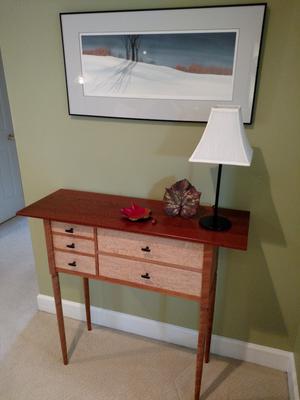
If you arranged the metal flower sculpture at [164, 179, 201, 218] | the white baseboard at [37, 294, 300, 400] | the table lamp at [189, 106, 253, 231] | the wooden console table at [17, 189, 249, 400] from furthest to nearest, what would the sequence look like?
1. the white baseboard at [37, 294, 300, 400]
2. the metal flower sculpture at [164, 179, 201, 218]
3. the wooden console table at [17, 189, 249, 400]
4. the table lamp at [189, 106, 253, 231]

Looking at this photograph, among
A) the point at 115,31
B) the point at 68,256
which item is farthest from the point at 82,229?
the point at 115,31

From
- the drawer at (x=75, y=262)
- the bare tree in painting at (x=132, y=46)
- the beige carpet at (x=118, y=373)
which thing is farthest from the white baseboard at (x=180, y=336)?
the bare tree in painting at (x=132, y=46)

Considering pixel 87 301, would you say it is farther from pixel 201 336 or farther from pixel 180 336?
pixel 201 336

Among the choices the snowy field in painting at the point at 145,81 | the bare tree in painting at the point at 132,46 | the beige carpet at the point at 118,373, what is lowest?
the beige carpet at the point at 118,373

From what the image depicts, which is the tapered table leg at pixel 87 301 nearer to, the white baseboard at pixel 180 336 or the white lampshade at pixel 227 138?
the white baseboard at pixel 180 336

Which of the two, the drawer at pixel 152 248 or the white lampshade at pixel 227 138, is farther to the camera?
the drawer at pixel 152 248

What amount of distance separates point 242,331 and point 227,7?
1.63m

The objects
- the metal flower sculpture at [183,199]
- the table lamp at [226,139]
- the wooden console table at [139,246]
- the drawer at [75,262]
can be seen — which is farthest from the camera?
the drawer at [75,262]

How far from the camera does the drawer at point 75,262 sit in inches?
57.5

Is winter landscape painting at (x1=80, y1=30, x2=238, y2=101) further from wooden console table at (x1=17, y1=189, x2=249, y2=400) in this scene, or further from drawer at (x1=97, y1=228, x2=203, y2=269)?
drawer at (x1=97, y1=228, x2=203, y2=269)

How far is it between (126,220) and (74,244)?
1.00 ft

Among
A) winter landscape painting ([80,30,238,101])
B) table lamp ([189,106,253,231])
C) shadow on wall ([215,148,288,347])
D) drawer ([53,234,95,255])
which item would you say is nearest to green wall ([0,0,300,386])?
shadow on wall ([215,148,288,347])

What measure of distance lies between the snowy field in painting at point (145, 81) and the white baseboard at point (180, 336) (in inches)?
52.9

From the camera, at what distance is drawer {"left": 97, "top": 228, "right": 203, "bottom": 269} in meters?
1.26
